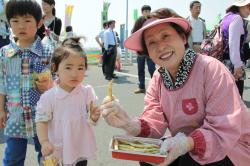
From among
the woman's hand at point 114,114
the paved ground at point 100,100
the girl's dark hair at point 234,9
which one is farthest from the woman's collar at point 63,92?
the girl's dark hair at point 234,9

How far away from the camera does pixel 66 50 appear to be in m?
2.14

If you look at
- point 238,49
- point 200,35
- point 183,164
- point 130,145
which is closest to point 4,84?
point 130,145

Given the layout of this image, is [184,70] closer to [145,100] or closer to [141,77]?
[145,100]

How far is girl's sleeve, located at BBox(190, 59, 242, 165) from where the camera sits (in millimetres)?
1752

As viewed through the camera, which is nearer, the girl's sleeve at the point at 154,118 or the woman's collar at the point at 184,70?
the woman's collar at the point at 184,70

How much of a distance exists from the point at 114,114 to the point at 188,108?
1.29 ft

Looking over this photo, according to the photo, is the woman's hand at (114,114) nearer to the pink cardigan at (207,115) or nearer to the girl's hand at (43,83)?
the pink cardigan at (207,115)

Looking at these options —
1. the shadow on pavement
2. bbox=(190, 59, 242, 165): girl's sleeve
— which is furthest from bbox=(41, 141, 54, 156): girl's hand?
the shadow on pavement

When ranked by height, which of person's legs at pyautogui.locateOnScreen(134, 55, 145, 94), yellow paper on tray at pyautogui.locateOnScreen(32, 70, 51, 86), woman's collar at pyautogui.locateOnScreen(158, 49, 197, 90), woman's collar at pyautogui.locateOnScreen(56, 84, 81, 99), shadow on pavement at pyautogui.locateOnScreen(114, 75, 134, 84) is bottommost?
shadow on pavement at pyautogui.locateOnScreen(114, 75, 134, 84)

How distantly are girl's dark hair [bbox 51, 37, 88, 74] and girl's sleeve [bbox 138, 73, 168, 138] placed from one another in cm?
45

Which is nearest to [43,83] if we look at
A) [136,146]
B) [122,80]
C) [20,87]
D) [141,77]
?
[20,87]

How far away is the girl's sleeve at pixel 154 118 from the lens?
208 cm

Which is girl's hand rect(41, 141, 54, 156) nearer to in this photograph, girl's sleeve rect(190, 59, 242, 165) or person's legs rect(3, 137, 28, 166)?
person's legs rect(3, 137, 28, 166)

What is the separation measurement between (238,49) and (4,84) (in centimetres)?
250
